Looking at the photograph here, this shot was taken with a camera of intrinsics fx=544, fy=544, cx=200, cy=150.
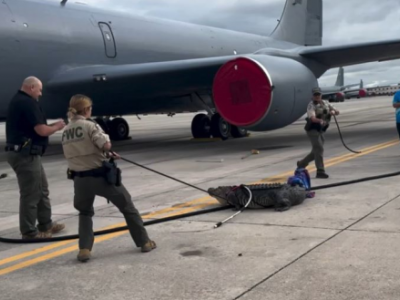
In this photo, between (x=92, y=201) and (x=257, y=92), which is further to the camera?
(x=257, y=92)

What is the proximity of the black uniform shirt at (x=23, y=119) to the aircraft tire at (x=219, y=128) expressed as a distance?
10.5 m

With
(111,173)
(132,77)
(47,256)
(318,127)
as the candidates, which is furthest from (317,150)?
(132,77)

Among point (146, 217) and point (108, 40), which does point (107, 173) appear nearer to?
point (146, 217)

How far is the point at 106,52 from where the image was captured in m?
13.6

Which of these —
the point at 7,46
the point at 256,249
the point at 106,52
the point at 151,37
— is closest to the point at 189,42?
the point at 151,37

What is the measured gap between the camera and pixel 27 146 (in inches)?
206

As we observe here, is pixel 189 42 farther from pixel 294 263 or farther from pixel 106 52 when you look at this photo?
pixel 294 263

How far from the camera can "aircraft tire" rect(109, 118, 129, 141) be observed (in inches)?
728

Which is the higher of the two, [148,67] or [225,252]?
[148,67]

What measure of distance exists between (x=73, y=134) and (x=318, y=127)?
4675mm

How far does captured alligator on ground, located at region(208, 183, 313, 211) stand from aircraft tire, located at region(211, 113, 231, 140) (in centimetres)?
939

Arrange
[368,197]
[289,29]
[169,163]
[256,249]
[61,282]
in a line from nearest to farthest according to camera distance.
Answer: [61,282] < [256,249] < [368,197] < [169,163] < [289,29]

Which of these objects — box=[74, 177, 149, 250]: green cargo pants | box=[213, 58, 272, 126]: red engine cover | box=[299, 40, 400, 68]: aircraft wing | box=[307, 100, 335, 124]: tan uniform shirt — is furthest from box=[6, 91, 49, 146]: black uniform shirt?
box=[299, 40, 400, 68]: aircraft wing

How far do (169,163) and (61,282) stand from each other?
7.00 m
